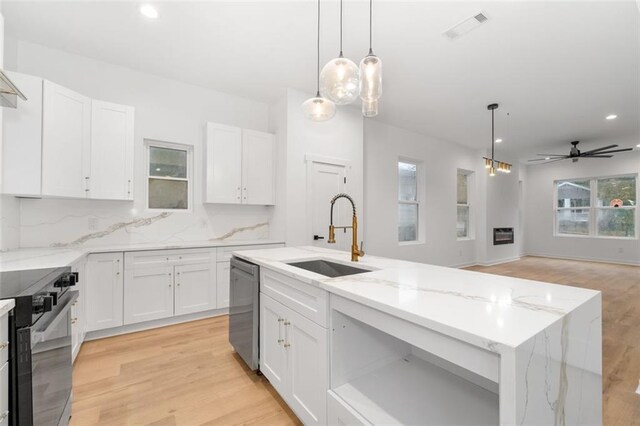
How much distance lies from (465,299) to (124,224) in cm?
358

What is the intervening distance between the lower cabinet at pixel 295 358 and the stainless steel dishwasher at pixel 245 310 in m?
0.06

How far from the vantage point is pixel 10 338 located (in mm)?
1130

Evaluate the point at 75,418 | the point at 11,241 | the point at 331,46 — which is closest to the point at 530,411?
the point at 75,418

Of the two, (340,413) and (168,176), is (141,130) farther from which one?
(340,413)

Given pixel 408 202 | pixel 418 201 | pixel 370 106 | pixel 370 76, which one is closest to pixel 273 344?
pixel 370 106

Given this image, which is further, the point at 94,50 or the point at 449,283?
the point at 94,50

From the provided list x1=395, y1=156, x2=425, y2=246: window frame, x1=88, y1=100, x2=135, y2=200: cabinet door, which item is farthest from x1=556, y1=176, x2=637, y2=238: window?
x1=88, y1=100, x2=135, y2=200: cabinet door

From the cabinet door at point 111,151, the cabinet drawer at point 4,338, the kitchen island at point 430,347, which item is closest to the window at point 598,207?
the kitchen island at point 430,347

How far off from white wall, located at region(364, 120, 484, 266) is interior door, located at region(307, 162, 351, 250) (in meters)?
0.73

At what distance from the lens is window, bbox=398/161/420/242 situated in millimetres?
5836

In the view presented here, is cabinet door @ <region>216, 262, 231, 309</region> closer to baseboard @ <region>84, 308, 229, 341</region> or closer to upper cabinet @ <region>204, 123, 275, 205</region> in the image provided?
baseboard @ <region>84, 308, 229, 341</region>

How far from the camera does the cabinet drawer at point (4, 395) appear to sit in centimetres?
109

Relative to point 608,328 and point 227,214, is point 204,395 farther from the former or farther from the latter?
point 608,328

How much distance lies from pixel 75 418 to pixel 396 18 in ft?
12.1
